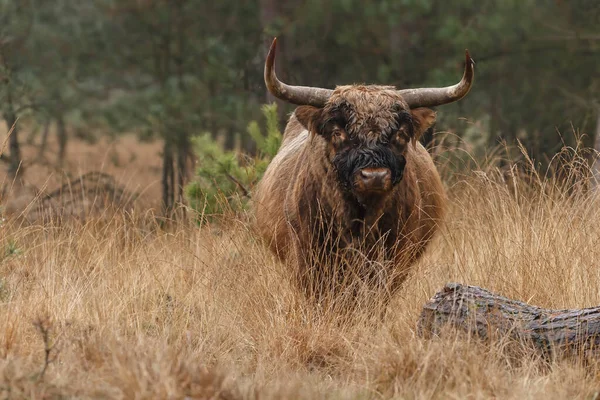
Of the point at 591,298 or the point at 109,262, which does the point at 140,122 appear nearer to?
the point at 109,262

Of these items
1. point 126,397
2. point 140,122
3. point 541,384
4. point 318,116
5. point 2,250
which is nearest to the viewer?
point 126,397

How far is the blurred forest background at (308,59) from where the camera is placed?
13.3 m

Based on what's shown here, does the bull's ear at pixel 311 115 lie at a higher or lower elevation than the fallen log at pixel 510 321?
higher

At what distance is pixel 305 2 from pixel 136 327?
10.3 metres

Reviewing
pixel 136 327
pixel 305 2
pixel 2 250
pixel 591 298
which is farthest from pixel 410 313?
pixel 305 2

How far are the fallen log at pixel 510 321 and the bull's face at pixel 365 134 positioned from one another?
34.0 inches

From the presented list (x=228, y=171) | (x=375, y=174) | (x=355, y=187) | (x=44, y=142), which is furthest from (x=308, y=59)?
(x=375, y=174)

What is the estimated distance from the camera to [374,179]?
575 cm

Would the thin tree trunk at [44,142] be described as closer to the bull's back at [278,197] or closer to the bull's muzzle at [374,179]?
the bull's back at [278,197]

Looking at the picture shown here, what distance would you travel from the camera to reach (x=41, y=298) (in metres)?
5.72

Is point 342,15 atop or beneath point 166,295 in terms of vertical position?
atop

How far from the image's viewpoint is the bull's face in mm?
5824

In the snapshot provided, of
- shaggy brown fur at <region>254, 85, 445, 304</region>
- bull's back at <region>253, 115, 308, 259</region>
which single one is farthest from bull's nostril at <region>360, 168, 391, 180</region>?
bull's back at <region>253, 115, 308, 259</region>

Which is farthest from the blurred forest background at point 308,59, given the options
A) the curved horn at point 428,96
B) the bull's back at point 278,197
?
the curved horn at point 428,96
